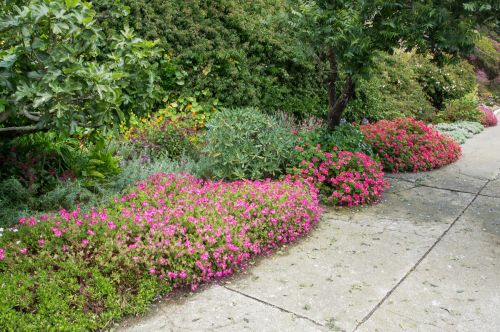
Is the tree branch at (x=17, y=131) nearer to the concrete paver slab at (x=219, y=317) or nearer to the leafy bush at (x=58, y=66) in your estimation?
the leafy bush at (x=58, y=66)

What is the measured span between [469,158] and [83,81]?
297 inches

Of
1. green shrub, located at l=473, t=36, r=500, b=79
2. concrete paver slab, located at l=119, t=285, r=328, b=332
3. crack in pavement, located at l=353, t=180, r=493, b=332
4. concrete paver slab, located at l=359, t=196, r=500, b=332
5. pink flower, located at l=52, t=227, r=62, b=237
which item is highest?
green shrub, located at l=473, t=36, r=500, b=79

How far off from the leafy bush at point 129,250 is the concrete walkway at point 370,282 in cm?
17

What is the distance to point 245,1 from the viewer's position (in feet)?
31.2

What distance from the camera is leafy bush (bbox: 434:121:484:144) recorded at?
10752mm

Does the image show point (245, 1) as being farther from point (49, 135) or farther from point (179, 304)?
point (179, 304)

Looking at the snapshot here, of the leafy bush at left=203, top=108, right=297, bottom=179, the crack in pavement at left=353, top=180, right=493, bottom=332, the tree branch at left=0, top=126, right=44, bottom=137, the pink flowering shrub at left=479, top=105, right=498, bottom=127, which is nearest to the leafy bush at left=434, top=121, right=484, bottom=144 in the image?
the pink flowering shrub at left=479, top=105, right=498, bottom=127

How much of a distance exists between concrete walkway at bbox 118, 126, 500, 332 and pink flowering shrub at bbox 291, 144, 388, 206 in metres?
0.21

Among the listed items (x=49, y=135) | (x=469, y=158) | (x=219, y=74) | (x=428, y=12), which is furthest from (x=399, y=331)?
(x=469, y=158)

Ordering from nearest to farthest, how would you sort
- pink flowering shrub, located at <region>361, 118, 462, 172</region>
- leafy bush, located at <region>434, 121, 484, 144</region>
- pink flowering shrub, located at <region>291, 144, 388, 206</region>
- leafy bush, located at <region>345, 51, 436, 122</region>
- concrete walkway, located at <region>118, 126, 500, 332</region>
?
1. concrete walkway, located at <region>118, 126, 500, 332</region>
2. pink flowering shrub, located at <region>291, 144, 388, 206</region>
3. pink flowering shrub, located at <region>361, 118, 462, 172</region>
4. leafy bush, located at <region>345, 51, 436, 122</region>
5. leafy bush, located at <region>434, 121, 484, 144</region>

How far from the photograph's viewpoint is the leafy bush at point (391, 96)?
34.1ft

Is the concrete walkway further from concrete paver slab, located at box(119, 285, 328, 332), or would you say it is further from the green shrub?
the green shrub

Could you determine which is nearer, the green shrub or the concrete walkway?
the concrete walkway

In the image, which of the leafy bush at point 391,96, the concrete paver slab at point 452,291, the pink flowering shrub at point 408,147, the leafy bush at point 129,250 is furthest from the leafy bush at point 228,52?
the concrete paver slab at point 452,291
